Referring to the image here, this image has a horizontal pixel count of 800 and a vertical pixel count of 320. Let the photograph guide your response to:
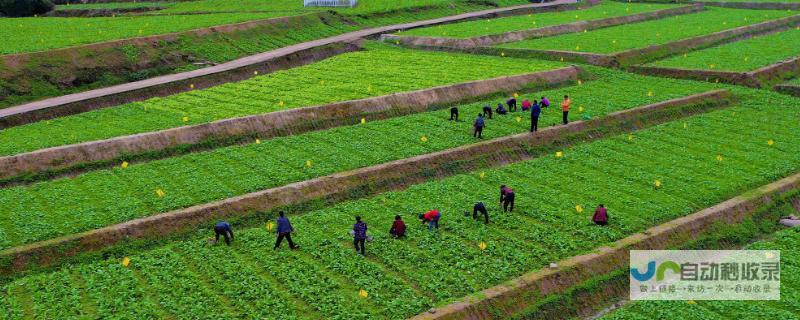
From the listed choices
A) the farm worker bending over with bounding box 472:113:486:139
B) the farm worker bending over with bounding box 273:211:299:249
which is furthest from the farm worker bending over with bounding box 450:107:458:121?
the farm worker bending over with bounding box 273:211:299:249

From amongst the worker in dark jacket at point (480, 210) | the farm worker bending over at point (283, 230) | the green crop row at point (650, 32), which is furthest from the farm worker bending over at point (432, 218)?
the green crop row at point (650, 32)

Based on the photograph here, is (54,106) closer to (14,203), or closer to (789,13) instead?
(14,203)

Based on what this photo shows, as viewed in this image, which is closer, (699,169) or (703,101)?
(699,169)

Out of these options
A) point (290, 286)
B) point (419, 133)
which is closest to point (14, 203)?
point (290, 286)

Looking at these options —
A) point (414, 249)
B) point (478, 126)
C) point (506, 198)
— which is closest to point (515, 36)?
point (478, 126)

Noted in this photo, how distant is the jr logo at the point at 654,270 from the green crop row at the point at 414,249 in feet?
5.45

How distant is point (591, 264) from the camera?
80.5ft

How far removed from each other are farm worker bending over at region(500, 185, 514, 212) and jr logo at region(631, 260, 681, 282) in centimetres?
567

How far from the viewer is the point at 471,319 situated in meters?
21.7

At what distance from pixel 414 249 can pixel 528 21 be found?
2223 inches

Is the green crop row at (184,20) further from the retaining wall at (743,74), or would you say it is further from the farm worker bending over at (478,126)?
the retaining wall at (743,74)

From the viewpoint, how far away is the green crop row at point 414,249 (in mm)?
22312

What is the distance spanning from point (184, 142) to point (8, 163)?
26.5ft

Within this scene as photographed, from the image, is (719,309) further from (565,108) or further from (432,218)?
(565,108)
